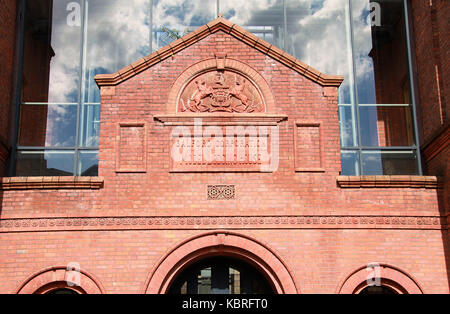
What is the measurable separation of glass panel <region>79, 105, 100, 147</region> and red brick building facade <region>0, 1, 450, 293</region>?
1.23 metres

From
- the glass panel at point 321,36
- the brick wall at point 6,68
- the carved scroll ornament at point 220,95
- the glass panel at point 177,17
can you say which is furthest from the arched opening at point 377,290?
the brick wall at point 6,68

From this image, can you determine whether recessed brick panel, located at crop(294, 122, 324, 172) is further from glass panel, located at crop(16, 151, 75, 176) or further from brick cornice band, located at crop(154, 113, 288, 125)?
glass panel, located at crop(16, 151, 75, 176)

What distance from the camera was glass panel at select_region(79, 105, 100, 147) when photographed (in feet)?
42.2

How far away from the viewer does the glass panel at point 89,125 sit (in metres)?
12.9

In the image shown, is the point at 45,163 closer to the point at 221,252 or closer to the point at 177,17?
the point at 221,252

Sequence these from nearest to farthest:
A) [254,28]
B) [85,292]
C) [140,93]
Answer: [85,292]
[140,93]
[254,28]

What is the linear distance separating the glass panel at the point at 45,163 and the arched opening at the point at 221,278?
138 inches

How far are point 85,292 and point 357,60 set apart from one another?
323 inches

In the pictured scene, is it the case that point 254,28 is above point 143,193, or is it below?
above

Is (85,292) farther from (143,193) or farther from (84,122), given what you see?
(84,122)

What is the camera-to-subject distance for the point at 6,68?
12.8m

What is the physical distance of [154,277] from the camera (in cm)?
1093

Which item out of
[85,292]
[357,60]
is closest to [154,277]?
[85,292]
